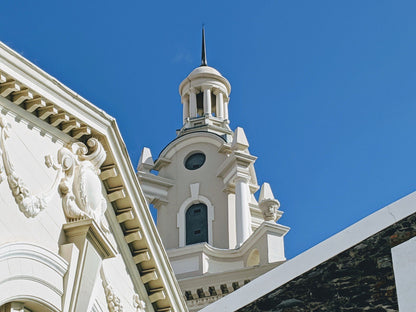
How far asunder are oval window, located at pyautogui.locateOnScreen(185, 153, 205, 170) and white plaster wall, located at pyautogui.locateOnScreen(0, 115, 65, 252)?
106ft

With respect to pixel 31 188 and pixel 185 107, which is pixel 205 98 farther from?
pixel 31 188

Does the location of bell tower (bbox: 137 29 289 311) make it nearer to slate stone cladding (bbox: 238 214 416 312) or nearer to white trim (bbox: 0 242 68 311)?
white trim (bbox: 0 242 68 311)

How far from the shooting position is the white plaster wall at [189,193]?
4912 cm

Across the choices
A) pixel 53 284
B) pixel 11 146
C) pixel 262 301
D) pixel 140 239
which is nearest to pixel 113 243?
pixel 140 239

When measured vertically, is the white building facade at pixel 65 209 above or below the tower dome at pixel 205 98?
below

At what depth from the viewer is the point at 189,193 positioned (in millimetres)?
50938

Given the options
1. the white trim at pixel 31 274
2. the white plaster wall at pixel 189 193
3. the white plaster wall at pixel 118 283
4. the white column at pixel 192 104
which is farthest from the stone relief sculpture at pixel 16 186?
the white column at pixel 192 104

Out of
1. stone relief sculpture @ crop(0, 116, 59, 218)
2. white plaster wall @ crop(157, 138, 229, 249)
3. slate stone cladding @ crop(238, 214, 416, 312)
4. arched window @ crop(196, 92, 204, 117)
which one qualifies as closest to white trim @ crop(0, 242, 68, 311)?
stone relief sculpture @ crop(0, 116, 59, 218)

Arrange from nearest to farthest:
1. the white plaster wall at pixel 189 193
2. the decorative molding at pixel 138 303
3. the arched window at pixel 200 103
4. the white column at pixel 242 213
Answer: the decorative molding at pixel 138 303, the white column at pixel 242 213, the white plaster wall at pixel 189 193, the arched window at pixel 200 103

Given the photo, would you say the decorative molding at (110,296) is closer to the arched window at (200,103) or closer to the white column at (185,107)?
the white column at (185,107)

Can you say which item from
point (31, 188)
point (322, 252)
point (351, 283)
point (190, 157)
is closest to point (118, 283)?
point (31, 188)

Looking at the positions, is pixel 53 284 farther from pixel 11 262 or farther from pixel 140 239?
pixel 140 239

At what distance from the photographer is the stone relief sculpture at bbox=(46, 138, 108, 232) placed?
19.2m

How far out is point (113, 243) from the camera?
20.6m
